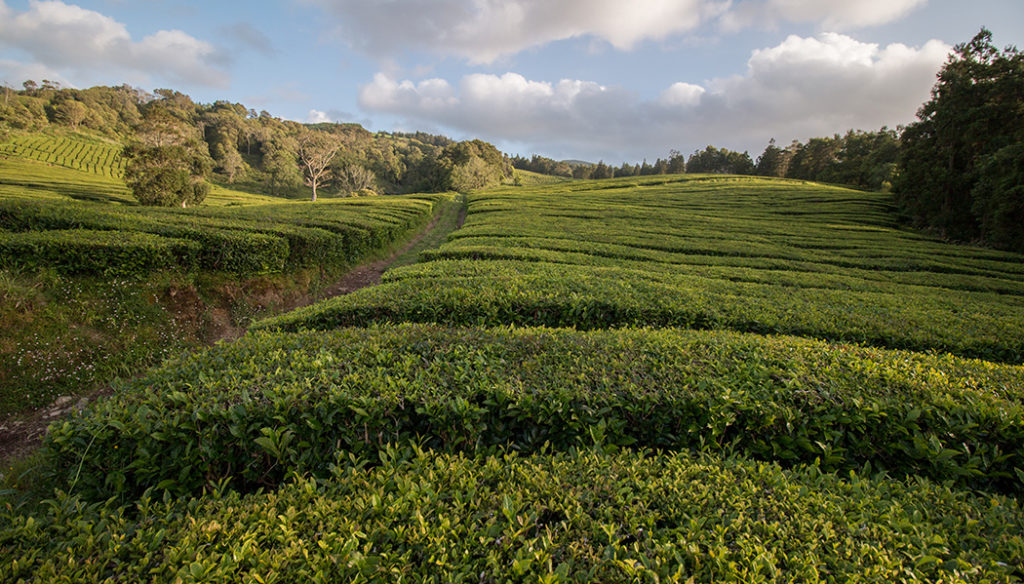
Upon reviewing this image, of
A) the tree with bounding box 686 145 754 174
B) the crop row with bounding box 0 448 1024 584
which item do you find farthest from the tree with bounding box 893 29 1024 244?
the tree with bounding box 686 145 754 174

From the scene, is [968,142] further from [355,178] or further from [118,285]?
[355,178]

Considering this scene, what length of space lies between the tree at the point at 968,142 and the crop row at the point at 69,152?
92.6 meters

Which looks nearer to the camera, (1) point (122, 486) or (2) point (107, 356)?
(1) point (122, 486)

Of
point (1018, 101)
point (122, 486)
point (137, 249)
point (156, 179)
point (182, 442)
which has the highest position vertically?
point (1018, 101)

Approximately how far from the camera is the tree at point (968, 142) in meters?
24.1

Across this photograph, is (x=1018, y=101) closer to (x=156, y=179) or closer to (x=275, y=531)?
(x=275, y=531)

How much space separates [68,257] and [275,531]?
8.73m

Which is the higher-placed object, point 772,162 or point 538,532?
point 772,162

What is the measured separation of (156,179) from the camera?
96.9 feet

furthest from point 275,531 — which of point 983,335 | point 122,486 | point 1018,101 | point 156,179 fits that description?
point 1018,101

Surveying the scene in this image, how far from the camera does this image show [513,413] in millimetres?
3133

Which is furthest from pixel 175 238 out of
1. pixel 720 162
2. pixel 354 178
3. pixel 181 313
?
pixel 720 162

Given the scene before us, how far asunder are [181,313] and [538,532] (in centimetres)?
910

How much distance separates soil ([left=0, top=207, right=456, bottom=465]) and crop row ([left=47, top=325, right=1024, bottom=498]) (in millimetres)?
639
